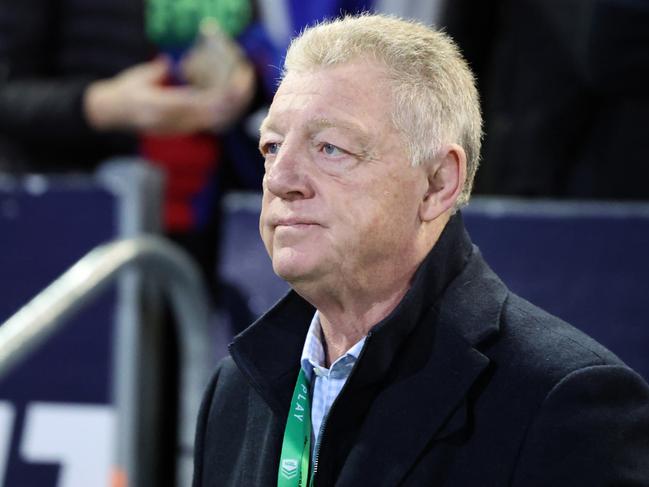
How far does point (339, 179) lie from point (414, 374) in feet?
1.05

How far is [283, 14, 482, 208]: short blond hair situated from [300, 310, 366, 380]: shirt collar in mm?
314

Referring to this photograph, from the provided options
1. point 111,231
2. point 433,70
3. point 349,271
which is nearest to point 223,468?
point 349,271

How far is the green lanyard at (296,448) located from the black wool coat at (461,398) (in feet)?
0.11

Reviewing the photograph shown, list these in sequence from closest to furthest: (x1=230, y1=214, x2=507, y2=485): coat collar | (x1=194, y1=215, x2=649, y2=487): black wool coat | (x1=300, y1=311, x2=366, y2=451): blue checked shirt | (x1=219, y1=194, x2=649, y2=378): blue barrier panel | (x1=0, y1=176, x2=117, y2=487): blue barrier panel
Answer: (x1=194, y1=215, x2=649, y2=487): black wool coat → (x1=230, y1=214, x2=507, y2=485): coat collar → (x1=300, y1=311, x2=366, y2=451): blue checked shirt → (x1=219, y1=194, x2=649, y2=378): blue barrier panel → (x1=0, y1=176, x2=117, y2=487): blue barrier panel

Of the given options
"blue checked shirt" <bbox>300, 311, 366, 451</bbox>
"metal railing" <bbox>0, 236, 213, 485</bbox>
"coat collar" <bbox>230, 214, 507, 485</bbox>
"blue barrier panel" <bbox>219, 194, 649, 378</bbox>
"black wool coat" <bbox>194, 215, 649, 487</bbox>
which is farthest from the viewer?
"blue barrier panel" <bbox>219, 194, 649, 378</bbox>

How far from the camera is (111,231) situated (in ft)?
13.6

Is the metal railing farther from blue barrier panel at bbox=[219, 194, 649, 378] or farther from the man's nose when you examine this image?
the man's nose

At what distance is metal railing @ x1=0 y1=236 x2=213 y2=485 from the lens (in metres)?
3.36

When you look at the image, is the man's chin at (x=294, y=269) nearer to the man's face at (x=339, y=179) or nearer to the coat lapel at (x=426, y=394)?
the man's face at (x=339, y=179)

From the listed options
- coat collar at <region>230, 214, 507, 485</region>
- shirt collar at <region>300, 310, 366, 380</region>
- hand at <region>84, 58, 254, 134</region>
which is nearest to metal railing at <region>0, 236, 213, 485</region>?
hand at <region>84, 58, 254, 134</region>

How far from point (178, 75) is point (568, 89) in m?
1.23

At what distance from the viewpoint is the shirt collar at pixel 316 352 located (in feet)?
6.87

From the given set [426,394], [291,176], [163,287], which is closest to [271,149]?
[291,176]

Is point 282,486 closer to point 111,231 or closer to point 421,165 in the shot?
point 421,165
